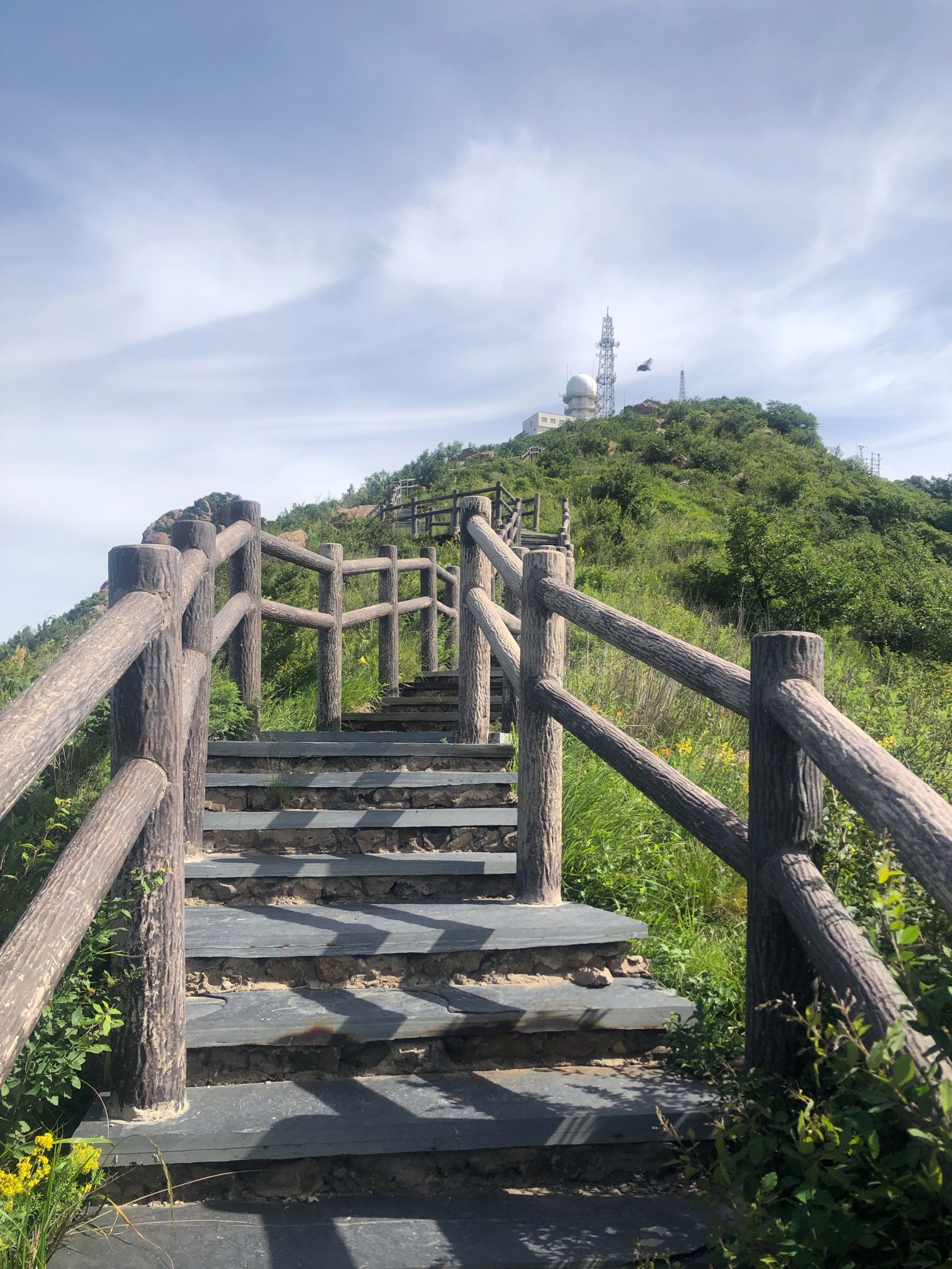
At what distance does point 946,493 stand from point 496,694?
41422mm

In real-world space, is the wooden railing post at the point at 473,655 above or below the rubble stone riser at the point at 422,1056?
above

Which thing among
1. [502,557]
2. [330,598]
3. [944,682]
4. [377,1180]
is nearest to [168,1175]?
[377,1180]

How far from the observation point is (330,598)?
17.0 ft

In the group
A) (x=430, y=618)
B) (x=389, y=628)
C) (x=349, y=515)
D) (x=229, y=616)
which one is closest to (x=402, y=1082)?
(x=229, y=616)

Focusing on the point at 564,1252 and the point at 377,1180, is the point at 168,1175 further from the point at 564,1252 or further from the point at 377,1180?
the point at 564,1252

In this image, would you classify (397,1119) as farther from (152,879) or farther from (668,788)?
(668,788)

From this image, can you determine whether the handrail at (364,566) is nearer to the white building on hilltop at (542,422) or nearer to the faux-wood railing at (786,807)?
the faux-wood railing at (786,807)

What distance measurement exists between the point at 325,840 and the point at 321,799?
0.81 feet

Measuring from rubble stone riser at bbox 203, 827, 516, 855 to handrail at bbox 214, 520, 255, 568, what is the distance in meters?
Result: 1.06

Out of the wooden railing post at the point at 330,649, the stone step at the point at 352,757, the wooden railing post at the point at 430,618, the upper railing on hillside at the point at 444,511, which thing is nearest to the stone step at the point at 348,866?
the stone step at the point at 352,757

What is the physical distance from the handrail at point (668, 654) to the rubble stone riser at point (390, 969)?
3.20ft

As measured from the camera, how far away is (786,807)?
5.69ft

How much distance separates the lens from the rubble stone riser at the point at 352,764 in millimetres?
3734

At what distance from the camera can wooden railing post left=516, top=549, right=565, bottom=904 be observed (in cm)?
297
